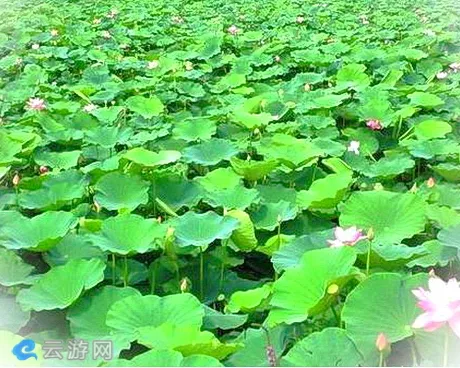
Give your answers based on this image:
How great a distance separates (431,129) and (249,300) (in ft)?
3.22

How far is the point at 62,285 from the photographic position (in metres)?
1.22

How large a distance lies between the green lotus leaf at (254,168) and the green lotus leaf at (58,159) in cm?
42

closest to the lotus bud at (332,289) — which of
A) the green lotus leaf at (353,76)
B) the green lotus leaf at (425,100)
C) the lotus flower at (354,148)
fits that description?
the lotus flower at (354,148)

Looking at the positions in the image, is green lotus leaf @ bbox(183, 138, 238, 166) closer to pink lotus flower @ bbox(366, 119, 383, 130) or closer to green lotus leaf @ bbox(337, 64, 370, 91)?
pink lotus flower @ bbox(366, 119, 383, 130)

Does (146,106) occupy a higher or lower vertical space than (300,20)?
higher

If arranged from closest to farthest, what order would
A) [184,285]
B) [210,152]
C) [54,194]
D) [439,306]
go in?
[439,306] < [184,285] < [54,194] < [210,152]

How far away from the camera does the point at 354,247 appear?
1.21m

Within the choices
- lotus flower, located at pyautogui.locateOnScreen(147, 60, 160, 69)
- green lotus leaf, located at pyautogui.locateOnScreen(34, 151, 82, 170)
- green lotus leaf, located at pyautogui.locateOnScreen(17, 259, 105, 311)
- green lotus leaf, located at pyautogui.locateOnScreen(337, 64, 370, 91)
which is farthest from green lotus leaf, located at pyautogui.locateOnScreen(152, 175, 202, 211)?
lotus flower, located at pyautogui.locateOnScreen(147, 60, 160, 69)

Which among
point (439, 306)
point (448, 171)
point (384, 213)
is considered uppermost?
point (439, 306)

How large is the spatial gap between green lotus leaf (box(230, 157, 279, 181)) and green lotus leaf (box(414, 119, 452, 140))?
492 mm

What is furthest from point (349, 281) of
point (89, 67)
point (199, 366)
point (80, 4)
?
point (80, 4)

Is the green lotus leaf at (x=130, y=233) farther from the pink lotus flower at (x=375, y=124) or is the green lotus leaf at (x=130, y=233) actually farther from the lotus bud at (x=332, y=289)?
the pink lotus flower at (x=375, y=124)

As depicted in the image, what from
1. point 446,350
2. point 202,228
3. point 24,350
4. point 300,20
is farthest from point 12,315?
point 300,20

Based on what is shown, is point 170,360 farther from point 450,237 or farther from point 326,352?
point 450,237
